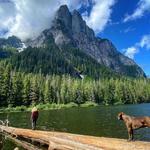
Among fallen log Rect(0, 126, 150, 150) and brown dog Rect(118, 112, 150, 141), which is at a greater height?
brown dog Rect(118, 112, 150, 141)

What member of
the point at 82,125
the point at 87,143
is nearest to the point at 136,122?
the point at 87,143

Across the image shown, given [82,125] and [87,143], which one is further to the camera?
[82,125]

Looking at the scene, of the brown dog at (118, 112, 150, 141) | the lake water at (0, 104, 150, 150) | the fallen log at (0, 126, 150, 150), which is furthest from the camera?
the lake water at (0, 104, 150, 150)

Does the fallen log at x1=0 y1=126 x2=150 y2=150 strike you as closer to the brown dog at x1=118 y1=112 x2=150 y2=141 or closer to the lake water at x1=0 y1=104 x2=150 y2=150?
the brown dog at x1=118 y1=112 x2=150 y2=141

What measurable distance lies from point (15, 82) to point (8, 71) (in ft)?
19.6

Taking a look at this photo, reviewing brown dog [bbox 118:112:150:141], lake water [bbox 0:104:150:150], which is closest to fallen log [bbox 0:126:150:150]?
brown dog [bbox 118:112:150:141]

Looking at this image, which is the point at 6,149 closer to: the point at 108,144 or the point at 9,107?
the point at 108,144

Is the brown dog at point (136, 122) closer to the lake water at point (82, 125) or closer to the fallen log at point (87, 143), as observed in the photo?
the fallen log at point (87, 143)

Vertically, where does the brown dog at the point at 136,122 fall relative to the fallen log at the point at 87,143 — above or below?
above

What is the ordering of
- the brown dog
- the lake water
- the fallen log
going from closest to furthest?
the fallen log < the brown dog < the lake water

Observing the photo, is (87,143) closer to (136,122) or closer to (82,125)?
(136,122)

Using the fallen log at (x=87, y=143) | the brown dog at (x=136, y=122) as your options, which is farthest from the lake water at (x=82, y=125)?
the brown dog at (x=136, y=122)

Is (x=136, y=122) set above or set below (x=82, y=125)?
below

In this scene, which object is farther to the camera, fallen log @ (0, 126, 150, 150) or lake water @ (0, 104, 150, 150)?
lake water @ (0, 104, 150, 150)
